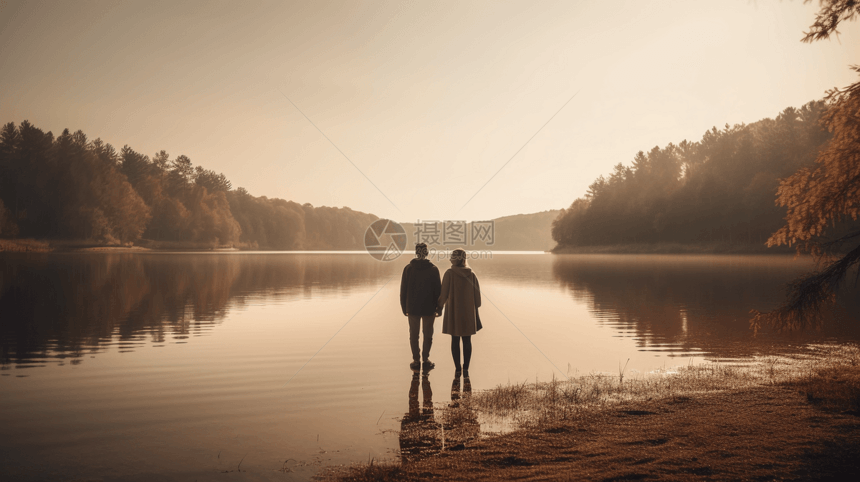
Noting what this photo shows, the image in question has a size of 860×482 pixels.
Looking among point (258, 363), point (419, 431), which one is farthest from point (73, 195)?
point (419, 431)

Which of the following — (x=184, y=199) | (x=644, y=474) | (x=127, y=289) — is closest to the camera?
(x=644, y=474)

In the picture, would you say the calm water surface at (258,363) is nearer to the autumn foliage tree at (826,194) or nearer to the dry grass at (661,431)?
the dry grass at (661,431)

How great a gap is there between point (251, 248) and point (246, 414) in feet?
577

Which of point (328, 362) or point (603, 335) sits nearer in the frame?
point (328, 362)

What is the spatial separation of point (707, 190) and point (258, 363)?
102145mm

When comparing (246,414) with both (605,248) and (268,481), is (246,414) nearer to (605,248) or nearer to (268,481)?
(268,481)

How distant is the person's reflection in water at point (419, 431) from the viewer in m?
6.17

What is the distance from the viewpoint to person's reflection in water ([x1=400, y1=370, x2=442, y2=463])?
6.17 metres

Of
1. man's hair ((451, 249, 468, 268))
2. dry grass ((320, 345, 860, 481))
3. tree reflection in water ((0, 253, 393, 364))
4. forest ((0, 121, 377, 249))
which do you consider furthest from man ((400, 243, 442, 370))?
forest ((0, 121, 377, 249))

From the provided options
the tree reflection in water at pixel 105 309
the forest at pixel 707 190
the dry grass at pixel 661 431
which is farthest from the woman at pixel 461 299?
the forest at pixel 707 190

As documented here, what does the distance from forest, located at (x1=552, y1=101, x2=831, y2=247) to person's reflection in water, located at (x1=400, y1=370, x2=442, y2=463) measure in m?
64.7

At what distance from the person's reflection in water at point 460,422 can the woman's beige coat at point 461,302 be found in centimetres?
160

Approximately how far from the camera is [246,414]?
793cm

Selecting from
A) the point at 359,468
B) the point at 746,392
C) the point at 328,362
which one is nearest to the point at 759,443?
the point at 746,392
